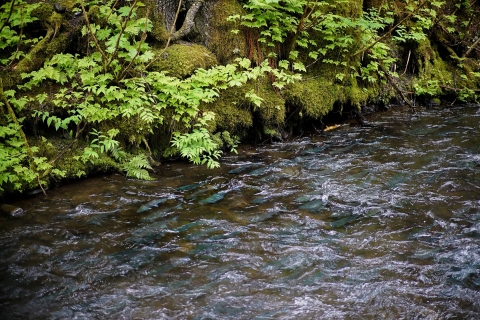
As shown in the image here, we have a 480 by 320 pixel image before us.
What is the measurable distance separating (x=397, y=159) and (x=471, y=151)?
1.57 metres

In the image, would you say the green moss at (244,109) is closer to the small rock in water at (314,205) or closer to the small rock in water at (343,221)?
the small rock in water at (314,205)

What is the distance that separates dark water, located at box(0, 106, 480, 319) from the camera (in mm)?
3967

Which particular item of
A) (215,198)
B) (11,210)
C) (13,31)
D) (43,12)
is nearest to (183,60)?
(43,12)

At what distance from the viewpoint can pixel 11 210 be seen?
5.70m

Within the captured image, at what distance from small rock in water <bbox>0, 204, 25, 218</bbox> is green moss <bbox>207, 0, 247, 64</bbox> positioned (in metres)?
4.86

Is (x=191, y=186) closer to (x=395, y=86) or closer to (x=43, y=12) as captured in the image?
(x=43, y=12)

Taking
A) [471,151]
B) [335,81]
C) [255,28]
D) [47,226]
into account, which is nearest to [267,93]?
[255,28]

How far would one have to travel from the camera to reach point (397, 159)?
25.4 feet

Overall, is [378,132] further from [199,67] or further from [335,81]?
[199,67]

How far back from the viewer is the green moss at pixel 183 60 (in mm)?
7758

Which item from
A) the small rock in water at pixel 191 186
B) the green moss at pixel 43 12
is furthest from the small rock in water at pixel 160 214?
the green moss at pixel 43 12

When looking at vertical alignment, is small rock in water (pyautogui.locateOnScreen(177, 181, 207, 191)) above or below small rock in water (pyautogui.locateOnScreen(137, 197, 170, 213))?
above

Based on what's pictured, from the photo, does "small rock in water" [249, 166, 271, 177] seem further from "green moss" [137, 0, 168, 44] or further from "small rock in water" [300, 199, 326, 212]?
"green moss" [137, 0, 168, 44]

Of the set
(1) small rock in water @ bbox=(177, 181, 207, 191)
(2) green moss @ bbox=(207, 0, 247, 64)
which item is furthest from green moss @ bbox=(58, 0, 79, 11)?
(1) small rock in water @ bbox=(177, 181, 207, 191)
